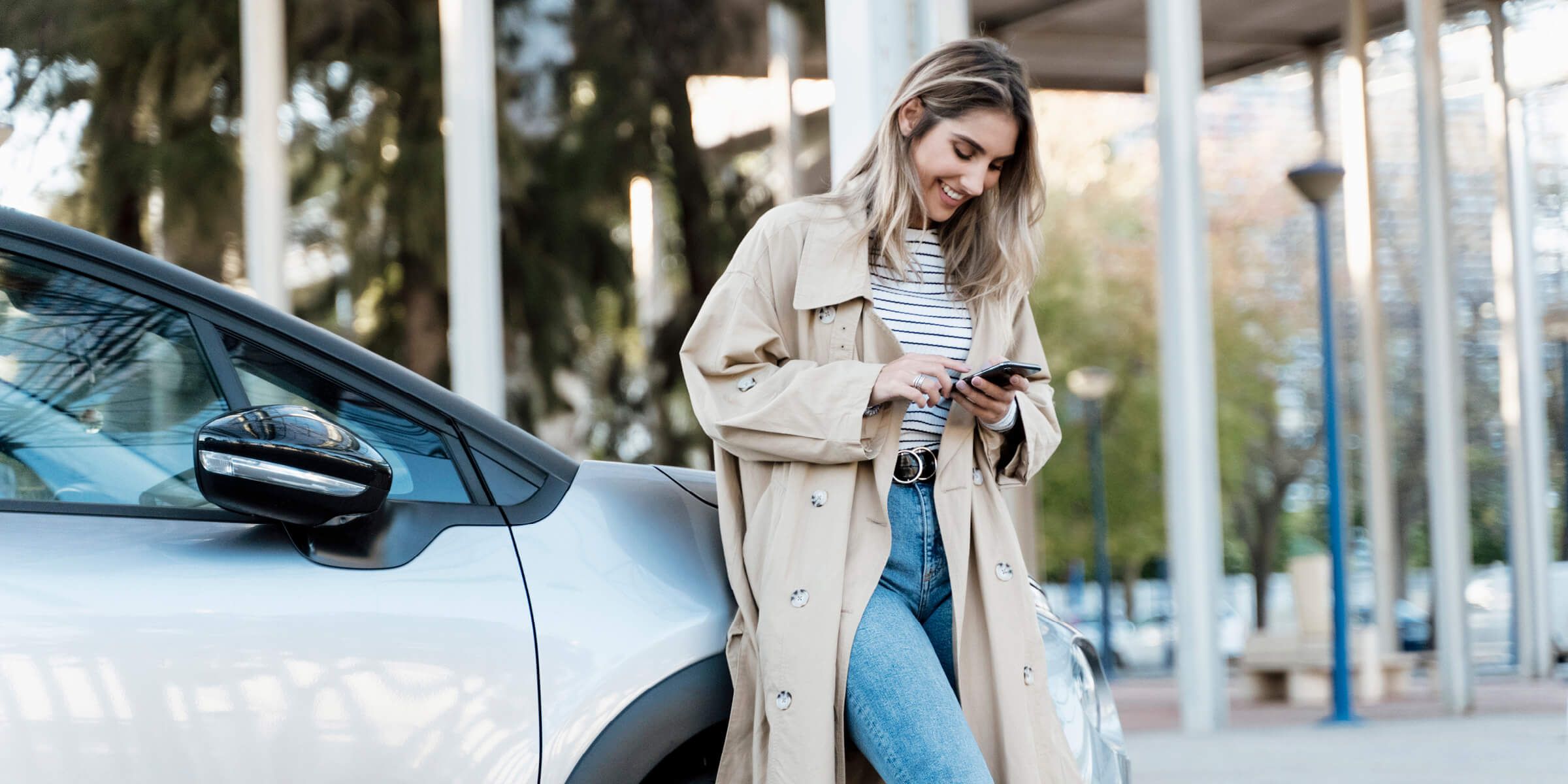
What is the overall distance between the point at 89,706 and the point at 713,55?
762cm

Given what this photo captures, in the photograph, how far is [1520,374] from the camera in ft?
41.5

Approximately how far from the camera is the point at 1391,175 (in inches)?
697

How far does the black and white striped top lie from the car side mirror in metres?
0.84

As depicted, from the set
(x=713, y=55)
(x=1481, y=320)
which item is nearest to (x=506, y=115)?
(x=713, y=55)

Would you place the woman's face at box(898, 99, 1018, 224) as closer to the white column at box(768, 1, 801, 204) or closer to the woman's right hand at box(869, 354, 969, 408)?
the woman's right hand at box(869, 354, 969, 408)

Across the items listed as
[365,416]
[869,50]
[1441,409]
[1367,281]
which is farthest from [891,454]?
[1367,281]

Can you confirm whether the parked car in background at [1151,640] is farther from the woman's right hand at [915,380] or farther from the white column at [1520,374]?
the woman's right hand at [915,380]

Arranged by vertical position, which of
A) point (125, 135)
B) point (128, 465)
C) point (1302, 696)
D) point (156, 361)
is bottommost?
point (1302, 696)

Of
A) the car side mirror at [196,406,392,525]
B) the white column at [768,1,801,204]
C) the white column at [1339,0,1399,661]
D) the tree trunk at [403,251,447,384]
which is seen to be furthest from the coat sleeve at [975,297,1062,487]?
the white column at [1339,0,1399,661]

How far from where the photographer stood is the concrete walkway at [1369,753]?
646cm

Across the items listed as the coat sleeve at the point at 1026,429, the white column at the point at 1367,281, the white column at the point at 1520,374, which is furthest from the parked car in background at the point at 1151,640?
the coat sleeve at the point at 1026,429

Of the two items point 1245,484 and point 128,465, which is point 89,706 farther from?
point 1245,484

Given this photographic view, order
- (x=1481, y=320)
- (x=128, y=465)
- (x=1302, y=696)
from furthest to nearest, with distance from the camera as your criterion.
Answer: (x=1481, y=320), (x=1302, y=696), (x=128, y=465)

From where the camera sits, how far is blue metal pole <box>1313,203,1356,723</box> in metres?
8.96
